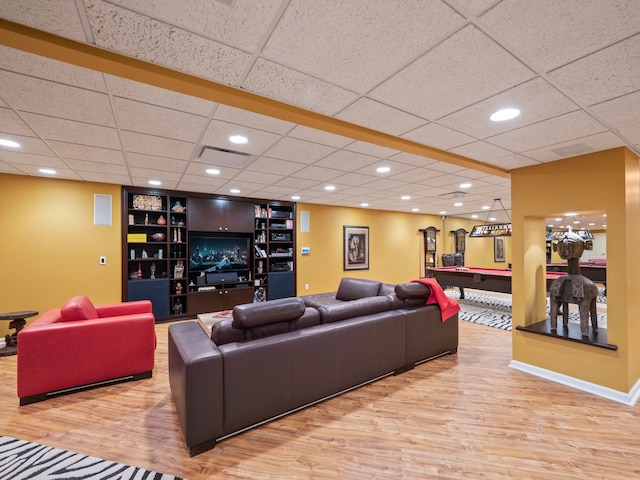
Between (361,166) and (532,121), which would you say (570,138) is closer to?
(532,121)

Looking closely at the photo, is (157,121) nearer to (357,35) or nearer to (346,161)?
(357,35)

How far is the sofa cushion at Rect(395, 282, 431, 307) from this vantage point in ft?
10.8

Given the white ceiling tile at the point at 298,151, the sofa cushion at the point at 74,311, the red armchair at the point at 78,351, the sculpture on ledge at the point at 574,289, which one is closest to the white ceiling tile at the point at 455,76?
the white ceiling tile at the point at 298,151

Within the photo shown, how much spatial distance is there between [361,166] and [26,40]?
10.1ft

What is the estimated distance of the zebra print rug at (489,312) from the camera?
16.9ft

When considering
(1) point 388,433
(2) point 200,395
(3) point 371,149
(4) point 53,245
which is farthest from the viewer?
(4) point 53,245

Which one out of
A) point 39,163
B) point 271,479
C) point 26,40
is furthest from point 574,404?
point 39,163

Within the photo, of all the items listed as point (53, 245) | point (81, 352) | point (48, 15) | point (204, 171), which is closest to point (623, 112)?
point (48, 15)

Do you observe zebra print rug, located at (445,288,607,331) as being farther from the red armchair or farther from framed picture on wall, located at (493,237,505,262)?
the red armchair

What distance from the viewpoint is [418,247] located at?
9.59m

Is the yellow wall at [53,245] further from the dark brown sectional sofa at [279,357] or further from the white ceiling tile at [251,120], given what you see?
the white ceiling tile at [251,120]

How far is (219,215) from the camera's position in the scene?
6004mm

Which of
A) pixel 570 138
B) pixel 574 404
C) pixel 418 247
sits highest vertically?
pixel 570 138

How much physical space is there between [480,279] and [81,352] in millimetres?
6745
